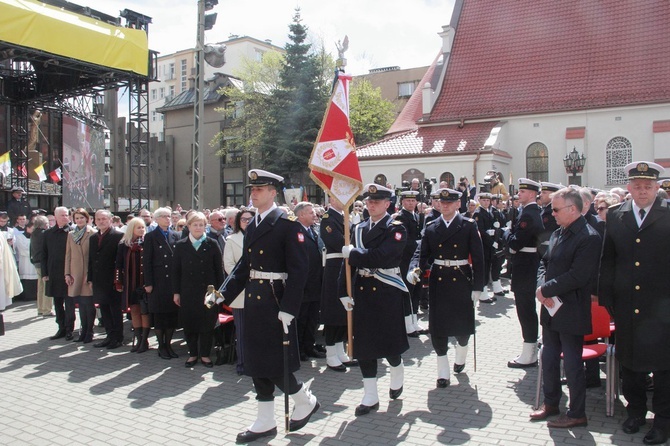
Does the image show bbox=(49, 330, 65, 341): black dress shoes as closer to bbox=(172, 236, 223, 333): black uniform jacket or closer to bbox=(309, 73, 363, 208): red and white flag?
bbox=(172, 236, 223, 333): black uniform jacket

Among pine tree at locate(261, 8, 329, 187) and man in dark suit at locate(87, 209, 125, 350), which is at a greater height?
pine tree at locate(261, 8, 329, 187)

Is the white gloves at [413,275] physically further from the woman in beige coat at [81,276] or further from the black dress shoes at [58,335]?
the black dress shoes at [58,335]

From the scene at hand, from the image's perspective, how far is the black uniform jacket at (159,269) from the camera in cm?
822

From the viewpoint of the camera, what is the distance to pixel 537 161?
32125mm

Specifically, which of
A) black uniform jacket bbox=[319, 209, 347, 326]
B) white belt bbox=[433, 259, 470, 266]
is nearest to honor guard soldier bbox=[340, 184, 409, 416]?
white belt bbox=[433, 259, 470, 266]

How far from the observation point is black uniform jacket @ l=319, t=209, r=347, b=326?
7.57 metres

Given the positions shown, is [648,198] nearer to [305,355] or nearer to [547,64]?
[305,355]

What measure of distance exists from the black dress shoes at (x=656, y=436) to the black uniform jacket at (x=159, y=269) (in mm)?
5916

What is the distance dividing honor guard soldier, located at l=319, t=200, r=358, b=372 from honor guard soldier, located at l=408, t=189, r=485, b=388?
130 centimetres

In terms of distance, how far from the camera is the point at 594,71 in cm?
3120

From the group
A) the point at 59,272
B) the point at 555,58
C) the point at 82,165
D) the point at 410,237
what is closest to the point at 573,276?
the point at 410,237

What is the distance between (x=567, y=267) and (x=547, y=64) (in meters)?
30.4

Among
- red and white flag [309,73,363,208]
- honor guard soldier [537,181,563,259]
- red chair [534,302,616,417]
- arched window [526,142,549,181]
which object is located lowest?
red chair [534,302,616,417]

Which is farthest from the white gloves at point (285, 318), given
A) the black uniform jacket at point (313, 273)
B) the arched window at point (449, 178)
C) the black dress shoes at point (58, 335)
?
the arched window at point (449, 178)
